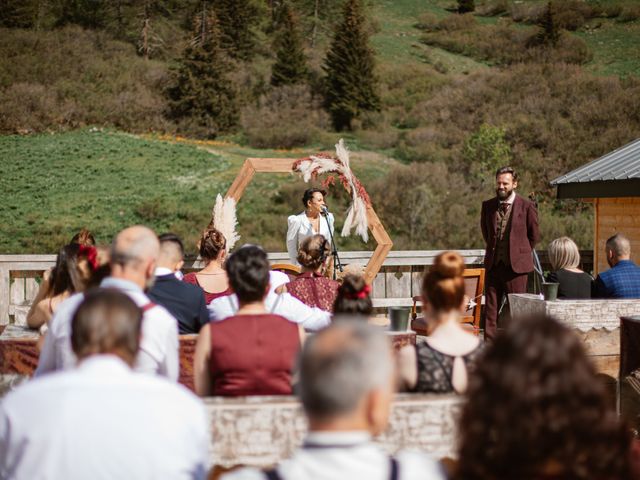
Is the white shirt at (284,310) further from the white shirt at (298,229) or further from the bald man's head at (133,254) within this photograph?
the white shirt at (298,229)

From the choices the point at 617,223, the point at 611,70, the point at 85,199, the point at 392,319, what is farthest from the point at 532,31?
the point at 392,319

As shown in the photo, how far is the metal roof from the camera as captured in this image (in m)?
9.22

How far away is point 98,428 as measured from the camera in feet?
6.88

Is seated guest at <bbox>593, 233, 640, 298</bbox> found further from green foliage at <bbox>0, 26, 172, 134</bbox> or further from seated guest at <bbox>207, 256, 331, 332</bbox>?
green foliage at <bbox>0, 26, 172, 134</bbox>

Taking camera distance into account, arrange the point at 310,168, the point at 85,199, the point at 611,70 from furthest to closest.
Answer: the point at 611,70, the point at 85,199, the point at 310,168

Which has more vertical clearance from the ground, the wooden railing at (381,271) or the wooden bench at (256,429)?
the wooden railing at (381,271)

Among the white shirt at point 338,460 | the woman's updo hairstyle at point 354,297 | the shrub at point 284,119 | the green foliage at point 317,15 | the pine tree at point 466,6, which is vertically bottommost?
the white shirt at point 338,460

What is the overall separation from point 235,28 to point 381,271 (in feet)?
138

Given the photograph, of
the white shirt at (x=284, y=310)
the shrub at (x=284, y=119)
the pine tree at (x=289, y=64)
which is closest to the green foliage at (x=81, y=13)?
the pine tree at (x=289, y=64)

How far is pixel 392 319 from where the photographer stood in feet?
15.2

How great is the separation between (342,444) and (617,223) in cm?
917

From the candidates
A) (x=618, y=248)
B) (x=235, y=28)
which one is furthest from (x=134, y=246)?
(x=235, y=28)

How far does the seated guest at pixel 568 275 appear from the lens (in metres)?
6.14

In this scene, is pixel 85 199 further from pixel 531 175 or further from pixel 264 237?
pixel 531 175
